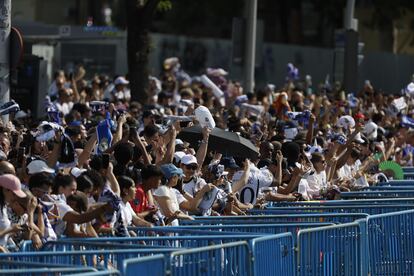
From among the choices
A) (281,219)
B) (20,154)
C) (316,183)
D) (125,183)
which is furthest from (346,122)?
(125,183)

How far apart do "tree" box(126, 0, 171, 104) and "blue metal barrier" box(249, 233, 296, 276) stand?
13.4 metres

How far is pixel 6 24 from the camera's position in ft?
52.4

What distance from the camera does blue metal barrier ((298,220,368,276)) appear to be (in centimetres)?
1249

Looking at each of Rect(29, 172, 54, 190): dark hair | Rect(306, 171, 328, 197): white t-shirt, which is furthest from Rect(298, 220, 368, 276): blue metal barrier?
Rect(306, 171, 328, 197): white t-shirt

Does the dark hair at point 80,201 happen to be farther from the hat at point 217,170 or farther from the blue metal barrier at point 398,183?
the blue metal barrier at point 398,183

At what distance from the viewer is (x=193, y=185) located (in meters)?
15.1

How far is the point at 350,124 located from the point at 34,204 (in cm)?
1120

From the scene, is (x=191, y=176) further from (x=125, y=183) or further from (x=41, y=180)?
(x=41, y=180)

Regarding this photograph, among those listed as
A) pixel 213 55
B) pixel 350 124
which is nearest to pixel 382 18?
pixel 213 55

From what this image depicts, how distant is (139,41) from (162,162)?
1090 cm

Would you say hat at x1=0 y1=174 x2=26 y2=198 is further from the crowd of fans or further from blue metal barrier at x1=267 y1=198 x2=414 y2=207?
blue metal barrier at x1=267 y1=198 x2=414 y2=207

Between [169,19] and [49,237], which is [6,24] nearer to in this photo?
[49,237]

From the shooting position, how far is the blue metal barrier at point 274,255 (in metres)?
11.4

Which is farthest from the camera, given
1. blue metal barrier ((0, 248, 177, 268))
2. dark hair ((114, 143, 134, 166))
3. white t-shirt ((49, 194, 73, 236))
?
dark hair ((114, 143, 134, 166))
